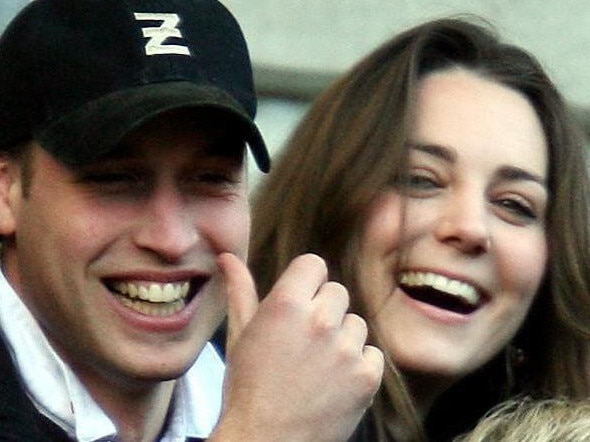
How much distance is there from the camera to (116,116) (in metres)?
2.35

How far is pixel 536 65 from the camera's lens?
3.46m

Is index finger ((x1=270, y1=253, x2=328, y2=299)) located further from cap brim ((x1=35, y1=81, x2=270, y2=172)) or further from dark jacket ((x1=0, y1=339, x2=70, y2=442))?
dark jacket ((x1=0, y1=339, x2=70, y2=442))

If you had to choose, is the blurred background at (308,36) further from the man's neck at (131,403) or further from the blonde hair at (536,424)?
the man's neck at (131,403)

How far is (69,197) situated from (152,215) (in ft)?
0.37

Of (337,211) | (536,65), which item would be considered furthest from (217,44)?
(536,65)

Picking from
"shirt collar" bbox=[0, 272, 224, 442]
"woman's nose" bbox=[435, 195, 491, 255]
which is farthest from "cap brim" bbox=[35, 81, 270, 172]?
"woman's nose" bbox=[435, 195, 491, 255]

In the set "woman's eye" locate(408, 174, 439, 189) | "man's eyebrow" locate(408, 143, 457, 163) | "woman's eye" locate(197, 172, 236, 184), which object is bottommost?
"woman's eye" locate(408, 174, 439, 189)

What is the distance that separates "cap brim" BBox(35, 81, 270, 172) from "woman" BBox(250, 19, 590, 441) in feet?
2.58

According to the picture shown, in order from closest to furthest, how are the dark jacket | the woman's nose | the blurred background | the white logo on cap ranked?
the dark jacket < the white logo on cap < the woman's nose < the blurred background

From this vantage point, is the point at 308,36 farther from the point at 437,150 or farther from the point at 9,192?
the point at 9,192

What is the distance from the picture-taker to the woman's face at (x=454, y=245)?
10.3 ft

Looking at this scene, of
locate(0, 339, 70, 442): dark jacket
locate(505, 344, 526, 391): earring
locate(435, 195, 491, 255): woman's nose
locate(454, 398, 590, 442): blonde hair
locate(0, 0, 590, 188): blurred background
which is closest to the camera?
locate(0, 339, 70, 442): dark jacket

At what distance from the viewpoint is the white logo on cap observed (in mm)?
2430

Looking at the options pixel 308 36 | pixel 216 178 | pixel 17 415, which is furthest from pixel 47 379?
pixel 308 36
